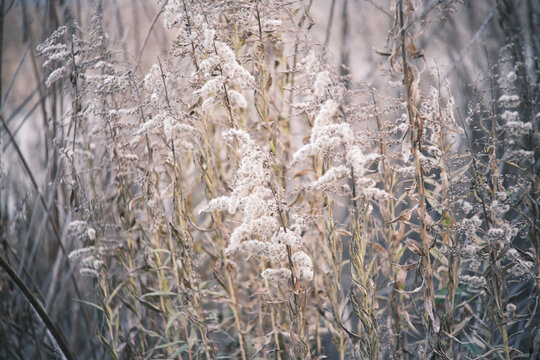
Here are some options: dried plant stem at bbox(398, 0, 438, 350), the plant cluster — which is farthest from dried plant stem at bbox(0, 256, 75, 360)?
dried plant stem at bbox(398, 0, 438, 350)

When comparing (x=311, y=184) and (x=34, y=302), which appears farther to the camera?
(x=34, y=302)

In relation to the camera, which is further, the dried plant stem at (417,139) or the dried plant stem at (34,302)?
the dried plant stem at (34,302)

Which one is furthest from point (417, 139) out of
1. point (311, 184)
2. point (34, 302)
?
point (34, 302)

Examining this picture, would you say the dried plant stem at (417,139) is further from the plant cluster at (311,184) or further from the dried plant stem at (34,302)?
the dried plant stem at (34,302)

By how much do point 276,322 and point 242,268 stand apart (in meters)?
0.84

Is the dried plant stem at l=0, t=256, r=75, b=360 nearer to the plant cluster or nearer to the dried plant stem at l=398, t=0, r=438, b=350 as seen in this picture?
the plant cluster

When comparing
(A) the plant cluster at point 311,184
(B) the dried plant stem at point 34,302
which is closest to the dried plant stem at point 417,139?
(A) the plant cluster at point 311,184

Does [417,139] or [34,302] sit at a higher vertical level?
[417,139]

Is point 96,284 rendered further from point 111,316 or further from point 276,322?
point 276,322

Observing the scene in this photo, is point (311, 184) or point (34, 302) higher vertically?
point (311, 184)

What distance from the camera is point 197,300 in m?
0.91

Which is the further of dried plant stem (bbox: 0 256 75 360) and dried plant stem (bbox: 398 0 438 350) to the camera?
dried plant stem (bbox: 0 256 75 360)

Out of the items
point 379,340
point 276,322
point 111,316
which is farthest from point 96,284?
point 379,340

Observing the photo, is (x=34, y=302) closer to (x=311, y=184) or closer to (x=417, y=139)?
(x=311, y=184)
